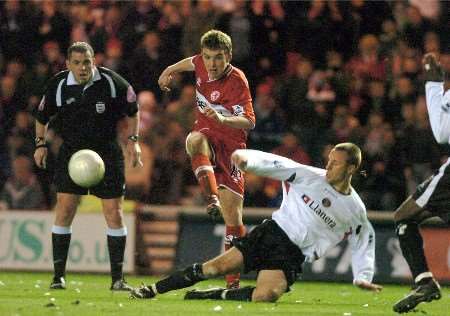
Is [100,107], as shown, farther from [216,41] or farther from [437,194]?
[437,194]

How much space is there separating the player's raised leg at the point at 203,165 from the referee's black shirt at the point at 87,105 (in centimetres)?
88

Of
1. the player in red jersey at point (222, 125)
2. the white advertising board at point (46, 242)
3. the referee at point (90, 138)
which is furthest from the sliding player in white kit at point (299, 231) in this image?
the white advertising board at point (46, 242)

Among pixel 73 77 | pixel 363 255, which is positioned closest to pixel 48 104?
pixel 73 77

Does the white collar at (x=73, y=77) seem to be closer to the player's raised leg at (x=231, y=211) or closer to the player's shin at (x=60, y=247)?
the player's shin at (x=60, y=247)

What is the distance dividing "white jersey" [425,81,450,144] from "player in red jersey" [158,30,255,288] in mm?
1948

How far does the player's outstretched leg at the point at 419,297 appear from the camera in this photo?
866 cm

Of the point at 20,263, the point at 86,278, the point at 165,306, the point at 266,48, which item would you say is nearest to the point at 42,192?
the point at 20,263

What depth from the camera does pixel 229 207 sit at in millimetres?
10570

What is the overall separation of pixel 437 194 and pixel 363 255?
0.76 metres

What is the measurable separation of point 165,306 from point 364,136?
6.78 m

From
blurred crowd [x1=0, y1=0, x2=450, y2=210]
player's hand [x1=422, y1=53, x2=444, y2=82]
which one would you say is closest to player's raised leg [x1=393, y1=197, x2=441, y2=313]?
player's hand [x1=422, y1=53, x2=444, y2=82]

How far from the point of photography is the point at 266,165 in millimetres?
8602

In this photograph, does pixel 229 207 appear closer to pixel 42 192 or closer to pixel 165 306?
pixel 165 306

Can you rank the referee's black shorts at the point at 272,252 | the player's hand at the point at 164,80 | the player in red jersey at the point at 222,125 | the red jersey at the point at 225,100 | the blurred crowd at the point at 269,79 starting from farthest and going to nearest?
1. the blurred crowd at the point at 269,79
2. the player's hand at the point at 164,80
3. the red jersey at the point at 225,100
4. the player in red jersey at the point at 222,125
5. the referee's black shorts at the point at 272,252
